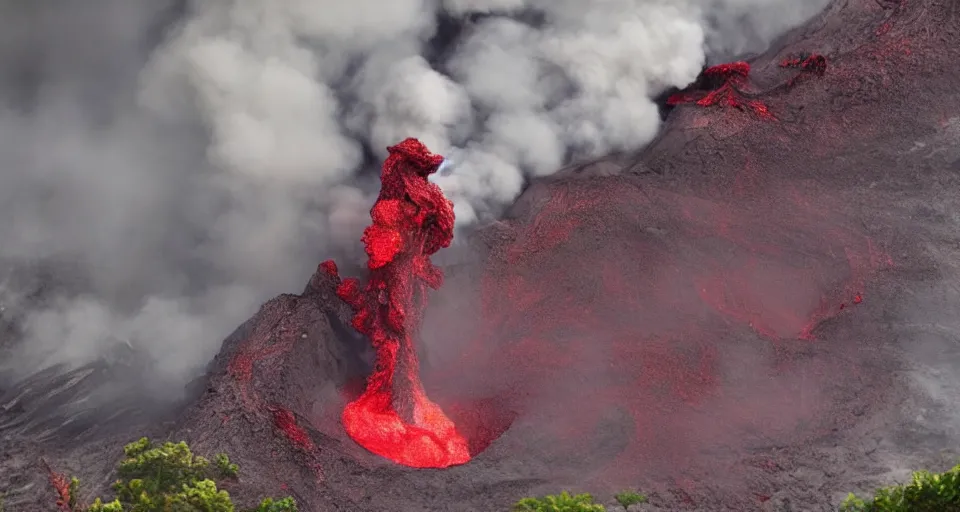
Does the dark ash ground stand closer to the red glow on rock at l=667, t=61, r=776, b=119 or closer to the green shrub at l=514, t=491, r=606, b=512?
the red glow on rock at l=667, t=61, r=776, b=119

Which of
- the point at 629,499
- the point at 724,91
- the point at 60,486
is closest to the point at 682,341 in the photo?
the point at 629,499

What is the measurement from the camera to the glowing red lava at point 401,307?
427 inches

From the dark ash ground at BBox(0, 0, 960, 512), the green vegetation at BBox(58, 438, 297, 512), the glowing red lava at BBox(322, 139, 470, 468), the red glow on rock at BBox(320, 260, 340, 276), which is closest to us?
the green vegetation at BBox(58, 438, 297, 512)

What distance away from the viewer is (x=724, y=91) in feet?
51.7

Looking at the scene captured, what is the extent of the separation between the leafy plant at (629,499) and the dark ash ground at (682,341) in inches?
11.6

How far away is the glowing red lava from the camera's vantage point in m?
10.9

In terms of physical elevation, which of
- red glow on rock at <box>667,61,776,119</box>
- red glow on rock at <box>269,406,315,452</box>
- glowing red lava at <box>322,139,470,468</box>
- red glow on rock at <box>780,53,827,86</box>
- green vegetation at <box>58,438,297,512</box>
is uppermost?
red glow on rock at <box>780,53,827,86</box>

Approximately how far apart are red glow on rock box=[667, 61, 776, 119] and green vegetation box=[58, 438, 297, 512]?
37.4 feet

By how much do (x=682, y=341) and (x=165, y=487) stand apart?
7019 millimetres

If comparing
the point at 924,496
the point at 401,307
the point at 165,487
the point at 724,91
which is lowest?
the point at 165,487

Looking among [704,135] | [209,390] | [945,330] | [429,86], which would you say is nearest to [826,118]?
[704,135]

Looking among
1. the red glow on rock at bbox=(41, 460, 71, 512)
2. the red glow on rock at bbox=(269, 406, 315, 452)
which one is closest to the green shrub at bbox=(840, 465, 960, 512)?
the red glow on rock at bbox=(269, 406, 315, 452)

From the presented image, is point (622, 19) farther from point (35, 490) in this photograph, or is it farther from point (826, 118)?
point (35, 490)

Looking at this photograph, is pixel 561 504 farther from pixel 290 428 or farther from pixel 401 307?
pixel 401 307
